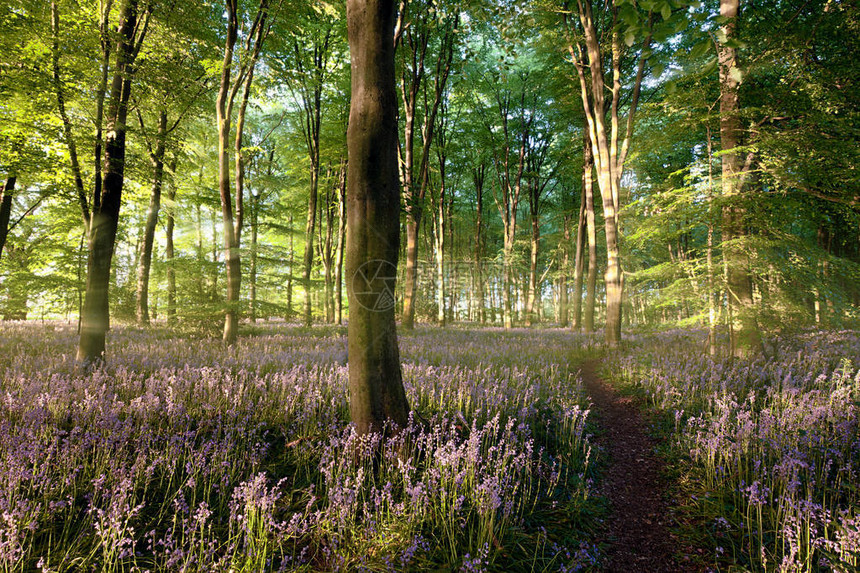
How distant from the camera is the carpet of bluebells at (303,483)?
2275mm

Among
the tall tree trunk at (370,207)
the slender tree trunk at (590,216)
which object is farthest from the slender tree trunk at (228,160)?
the slender tree trunk at (590,216)

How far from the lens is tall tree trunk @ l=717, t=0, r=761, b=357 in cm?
702

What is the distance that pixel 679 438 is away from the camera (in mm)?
4492

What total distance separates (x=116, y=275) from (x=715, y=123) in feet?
73.9

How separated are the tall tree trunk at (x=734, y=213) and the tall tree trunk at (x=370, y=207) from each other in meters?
6.98

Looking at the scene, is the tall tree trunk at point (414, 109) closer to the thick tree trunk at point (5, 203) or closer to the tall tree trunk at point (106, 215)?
the tall tree trunk at point (106, 215)

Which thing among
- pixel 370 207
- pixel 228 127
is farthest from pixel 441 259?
pixel 370 207

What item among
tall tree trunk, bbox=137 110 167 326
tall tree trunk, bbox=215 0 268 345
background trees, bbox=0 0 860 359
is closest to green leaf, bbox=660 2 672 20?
background trees, bbox=0 0 860 359

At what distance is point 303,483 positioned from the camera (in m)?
3.29

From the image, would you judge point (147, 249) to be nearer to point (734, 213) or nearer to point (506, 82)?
point (506, 82)

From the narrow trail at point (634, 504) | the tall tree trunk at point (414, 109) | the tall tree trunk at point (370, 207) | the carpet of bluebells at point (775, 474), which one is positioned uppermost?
the tall tree trunk at point (414, 109)

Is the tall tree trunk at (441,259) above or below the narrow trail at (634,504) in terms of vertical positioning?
above

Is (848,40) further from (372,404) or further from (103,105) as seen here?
(103,105)

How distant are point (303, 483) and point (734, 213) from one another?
9.59 metres
